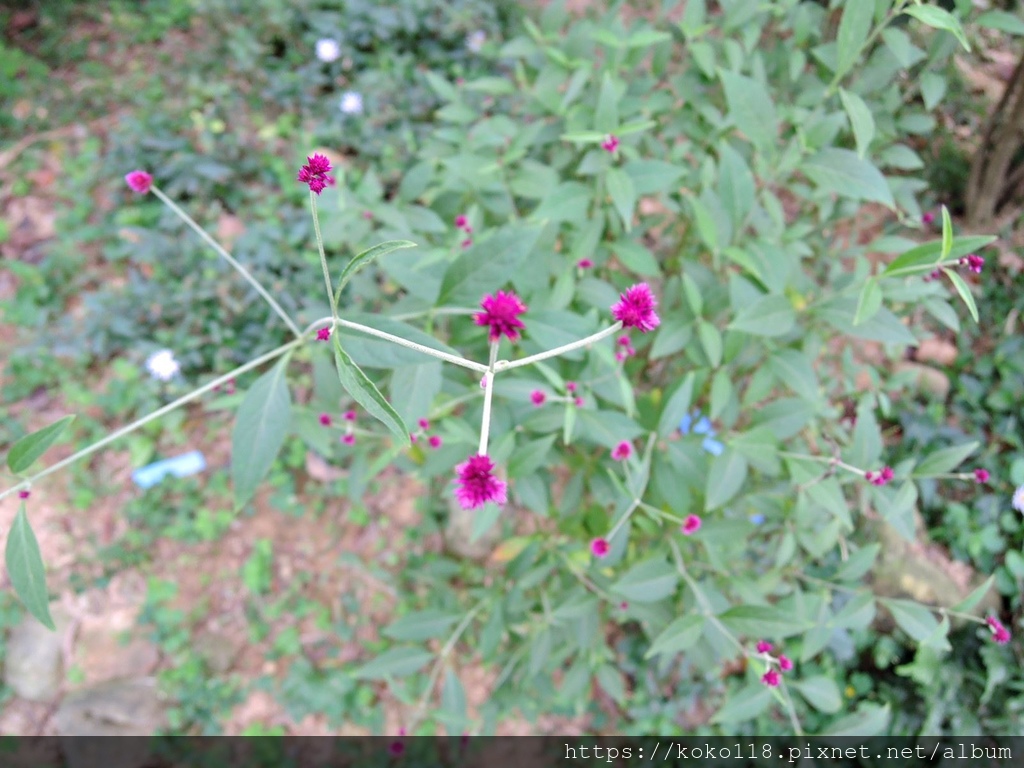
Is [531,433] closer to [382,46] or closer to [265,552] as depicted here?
[265,552]

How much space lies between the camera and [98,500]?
8.38ft

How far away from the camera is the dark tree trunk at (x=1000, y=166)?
2234 mm

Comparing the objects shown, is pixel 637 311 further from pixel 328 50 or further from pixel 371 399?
pixel 328 50

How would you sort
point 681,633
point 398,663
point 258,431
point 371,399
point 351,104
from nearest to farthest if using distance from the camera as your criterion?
point 371,399 → point 258,431 → point 681,633 → point 398,663 → point 351,104

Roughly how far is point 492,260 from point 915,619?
43.9 inches

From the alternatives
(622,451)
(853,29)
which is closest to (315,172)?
(622,451)

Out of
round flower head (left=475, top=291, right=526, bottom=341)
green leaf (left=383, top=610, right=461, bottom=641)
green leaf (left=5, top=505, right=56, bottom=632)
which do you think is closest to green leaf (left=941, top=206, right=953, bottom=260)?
round flower head (left=475, top=291, right=526, bottom=341)

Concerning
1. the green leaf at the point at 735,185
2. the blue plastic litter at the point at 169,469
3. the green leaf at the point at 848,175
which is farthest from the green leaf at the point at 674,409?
the blue plastic litter at the point at 169,469

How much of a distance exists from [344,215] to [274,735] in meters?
1.76

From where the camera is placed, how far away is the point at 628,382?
4.82ft

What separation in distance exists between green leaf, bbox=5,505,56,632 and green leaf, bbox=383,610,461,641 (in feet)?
2.70

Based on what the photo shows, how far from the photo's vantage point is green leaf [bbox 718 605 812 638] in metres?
1.26

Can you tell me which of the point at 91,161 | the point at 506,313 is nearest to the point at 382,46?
the point at 91,161

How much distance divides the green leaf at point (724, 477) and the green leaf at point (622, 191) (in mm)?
520
